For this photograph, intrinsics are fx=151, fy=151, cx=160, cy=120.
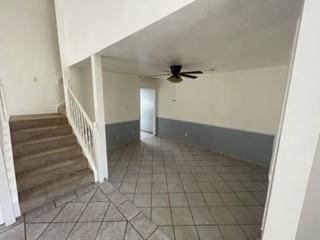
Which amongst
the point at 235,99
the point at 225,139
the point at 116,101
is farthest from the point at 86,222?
the point at 235,99

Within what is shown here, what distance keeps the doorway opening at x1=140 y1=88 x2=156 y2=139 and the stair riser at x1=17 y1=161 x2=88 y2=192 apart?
131 inches

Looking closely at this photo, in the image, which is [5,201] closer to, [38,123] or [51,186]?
[51,186]

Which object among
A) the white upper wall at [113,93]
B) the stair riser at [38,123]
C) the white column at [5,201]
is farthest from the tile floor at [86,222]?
the white upper wall at [113,93]

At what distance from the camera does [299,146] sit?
65 centimetres

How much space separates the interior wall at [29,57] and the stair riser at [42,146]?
138 centimetres

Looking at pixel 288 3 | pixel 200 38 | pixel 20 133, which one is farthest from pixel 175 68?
pixel 20 133

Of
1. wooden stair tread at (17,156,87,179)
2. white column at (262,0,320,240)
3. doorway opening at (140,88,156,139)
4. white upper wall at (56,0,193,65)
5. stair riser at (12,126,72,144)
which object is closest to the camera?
white column at (262,0,320,240)

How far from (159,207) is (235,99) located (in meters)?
3.27

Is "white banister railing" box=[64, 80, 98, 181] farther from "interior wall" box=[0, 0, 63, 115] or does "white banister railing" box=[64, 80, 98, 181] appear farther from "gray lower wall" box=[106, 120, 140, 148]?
"gray lower wall" box=[106, 120, 140, 148]

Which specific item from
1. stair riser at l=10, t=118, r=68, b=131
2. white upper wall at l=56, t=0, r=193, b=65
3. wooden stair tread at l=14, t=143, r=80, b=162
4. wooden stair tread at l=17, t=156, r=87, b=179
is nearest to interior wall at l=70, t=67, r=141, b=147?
white upper wall at l=56, t=0, r=193, b=65

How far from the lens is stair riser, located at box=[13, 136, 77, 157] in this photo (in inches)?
102

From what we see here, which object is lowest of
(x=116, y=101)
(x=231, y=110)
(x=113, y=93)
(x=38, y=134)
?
(x=38, y=134)

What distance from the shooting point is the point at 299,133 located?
0.64 metres

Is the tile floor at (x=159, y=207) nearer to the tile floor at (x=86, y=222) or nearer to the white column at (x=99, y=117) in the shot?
the tile floor at (x=86, y=222)
